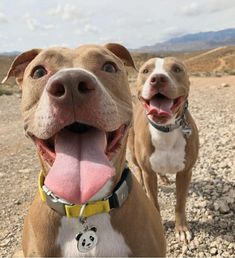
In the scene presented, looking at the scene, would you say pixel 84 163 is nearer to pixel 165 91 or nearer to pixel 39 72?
pixel 39 72

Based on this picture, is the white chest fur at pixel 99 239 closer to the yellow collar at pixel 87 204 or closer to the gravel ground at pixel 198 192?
the yellow collar at pixel 87 204

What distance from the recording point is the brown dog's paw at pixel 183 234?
4.52 meters

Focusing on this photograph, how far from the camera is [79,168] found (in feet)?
7.71

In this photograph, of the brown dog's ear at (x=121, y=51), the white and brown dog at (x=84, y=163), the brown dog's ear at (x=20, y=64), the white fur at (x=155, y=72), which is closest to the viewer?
the white and brown dog at (x=84, y=163)

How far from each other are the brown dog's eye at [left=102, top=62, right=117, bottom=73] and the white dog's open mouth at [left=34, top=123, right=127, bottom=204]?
1.44 ft

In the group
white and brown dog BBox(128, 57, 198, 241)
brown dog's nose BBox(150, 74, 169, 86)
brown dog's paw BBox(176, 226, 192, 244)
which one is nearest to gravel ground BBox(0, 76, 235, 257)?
brown dog's paw BBox(176, 226, 192, 244)

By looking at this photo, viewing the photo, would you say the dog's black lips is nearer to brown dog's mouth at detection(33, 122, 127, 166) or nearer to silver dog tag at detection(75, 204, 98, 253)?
brown dog's mouth at detection(33, 122, 127, 166)

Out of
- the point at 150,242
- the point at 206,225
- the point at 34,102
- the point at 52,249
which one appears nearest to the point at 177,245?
the point at 206,225

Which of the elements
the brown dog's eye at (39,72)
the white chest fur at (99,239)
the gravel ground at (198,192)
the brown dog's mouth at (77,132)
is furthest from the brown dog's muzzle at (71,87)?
the gravel ground at (198,192)

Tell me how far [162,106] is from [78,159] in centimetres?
243

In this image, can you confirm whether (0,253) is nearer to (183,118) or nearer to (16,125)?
(183,118)

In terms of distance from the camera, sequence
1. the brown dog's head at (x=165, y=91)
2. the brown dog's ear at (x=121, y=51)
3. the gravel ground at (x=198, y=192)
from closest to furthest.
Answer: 1. the brown dog's ear at (x=121, y=51)
2. the gravel ground at (x=198, y=192)
3. the brown dog's head at (x=165, y=91)

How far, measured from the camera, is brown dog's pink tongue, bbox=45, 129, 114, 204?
2.31 meters

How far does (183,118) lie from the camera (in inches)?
183
